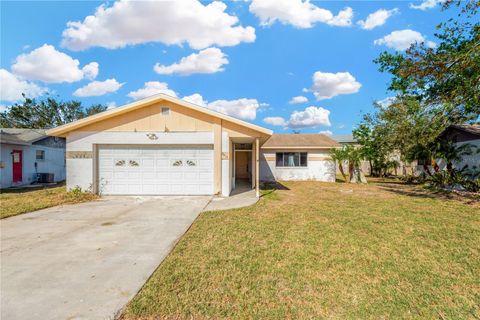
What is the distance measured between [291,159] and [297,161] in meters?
0.46

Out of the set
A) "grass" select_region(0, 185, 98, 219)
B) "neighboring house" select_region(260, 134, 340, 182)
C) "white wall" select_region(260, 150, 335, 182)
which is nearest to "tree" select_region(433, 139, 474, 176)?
"neighboring house" select_region(260, 134, 340, 182)

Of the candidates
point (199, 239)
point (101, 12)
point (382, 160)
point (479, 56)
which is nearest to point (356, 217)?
point (199, 239)

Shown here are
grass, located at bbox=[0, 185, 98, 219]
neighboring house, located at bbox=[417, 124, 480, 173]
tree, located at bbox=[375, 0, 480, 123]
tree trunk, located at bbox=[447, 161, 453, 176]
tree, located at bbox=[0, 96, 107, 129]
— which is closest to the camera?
grass, located at bbox=[0, 185, 98, 219]

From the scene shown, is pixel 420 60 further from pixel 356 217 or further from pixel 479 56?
pixel 356 217

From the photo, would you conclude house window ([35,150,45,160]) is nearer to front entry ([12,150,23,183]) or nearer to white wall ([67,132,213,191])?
front entry ([12,150,23,183])

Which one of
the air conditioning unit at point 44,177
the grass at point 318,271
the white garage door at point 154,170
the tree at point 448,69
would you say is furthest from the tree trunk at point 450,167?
the air conditioning unit at point 44,177

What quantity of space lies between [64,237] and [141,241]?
178 centimetres

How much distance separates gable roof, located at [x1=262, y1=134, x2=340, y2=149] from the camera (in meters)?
16.8

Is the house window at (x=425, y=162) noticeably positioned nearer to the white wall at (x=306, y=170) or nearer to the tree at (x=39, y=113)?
the white wall at (x=306, y=170)

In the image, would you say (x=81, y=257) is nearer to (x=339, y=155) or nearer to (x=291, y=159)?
(x=291, y=159)

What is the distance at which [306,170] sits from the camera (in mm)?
17109

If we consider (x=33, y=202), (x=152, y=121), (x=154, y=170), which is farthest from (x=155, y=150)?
(x=33, y=202)

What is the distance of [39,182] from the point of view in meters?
15.0

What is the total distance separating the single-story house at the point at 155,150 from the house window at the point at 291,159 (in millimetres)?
7283
